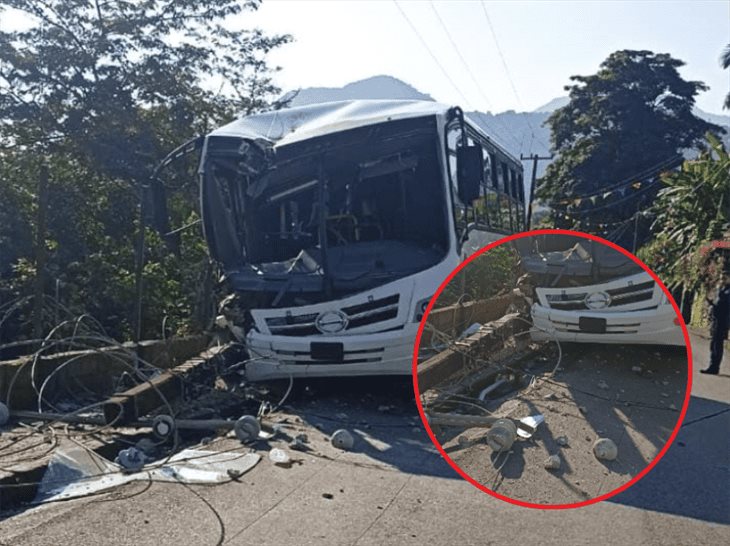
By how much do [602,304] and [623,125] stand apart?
124 feet

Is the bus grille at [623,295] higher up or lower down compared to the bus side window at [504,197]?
higher up

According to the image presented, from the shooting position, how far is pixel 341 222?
909 cm

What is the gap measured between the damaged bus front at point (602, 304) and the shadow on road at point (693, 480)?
2091 millimetres

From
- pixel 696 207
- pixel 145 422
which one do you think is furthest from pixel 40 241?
pixel 696 207

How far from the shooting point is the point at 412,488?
5.83m

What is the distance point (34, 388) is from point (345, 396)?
3.18 meters

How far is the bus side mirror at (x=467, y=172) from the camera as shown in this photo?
28.4 ft

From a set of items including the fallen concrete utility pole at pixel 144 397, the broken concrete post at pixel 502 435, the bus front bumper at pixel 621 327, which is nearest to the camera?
the bus front bumper at pixel 621 327

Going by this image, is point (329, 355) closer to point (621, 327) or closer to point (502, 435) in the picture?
point (502, 435)

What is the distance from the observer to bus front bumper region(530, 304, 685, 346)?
→ 2.42 meters

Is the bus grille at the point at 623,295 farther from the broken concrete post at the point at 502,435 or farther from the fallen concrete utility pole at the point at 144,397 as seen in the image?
the fallen concrete utility pole at the point at 144,397

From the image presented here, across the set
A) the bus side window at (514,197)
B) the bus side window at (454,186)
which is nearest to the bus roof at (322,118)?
the bus side window at (454,186)

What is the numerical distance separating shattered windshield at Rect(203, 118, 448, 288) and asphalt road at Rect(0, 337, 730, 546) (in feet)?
8.57

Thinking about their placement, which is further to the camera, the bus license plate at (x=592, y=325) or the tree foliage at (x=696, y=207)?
the tree foliage at (x=696, y=207)
